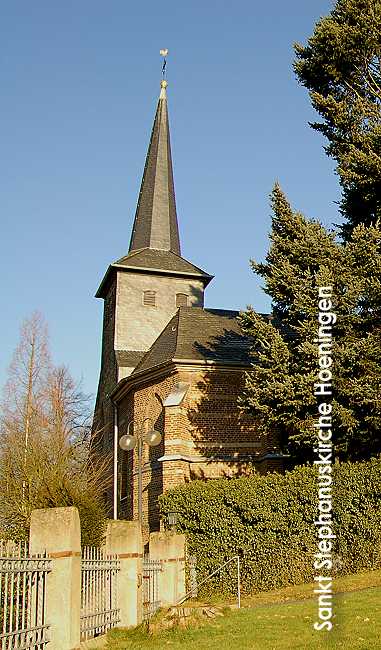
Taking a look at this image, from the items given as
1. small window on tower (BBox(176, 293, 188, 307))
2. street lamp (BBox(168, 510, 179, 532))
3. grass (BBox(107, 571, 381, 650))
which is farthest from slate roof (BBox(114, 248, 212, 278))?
grass (BBox(107, 571, 381, 650))

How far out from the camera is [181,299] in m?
33.5

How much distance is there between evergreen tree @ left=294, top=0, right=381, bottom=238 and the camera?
19344mm

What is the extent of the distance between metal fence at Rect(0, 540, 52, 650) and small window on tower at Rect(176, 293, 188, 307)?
1011 inches

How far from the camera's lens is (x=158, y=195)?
118 feet

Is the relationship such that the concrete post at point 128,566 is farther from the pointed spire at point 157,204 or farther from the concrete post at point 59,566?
the pointed spire at point 157,204

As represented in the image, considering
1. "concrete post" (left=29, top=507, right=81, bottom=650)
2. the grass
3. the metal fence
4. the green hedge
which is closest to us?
the metal fence

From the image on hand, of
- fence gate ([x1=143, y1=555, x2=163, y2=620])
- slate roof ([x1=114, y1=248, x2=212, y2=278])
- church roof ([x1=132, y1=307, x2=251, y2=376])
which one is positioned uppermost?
slate roof ([x1=114, y1=248, x2=212, y2=278])

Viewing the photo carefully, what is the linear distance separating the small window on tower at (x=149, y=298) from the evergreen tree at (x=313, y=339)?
1446 centimetres

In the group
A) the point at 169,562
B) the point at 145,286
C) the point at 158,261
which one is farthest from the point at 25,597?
the point at 158,261

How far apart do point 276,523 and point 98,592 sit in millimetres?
8469

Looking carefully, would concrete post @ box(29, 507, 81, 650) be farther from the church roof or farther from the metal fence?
the church roof

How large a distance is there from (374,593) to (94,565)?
196 inches

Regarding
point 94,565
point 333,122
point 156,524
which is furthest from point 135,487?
point 94,565

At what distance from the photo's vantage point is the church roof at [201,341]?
2530cm
